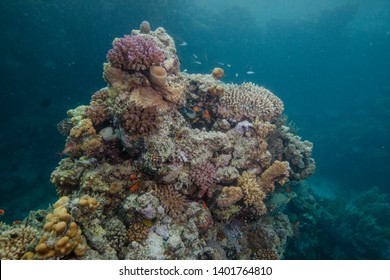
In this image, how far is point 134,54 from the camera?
4.95 meters

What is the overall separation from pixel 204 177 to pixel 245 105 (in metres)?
2.50

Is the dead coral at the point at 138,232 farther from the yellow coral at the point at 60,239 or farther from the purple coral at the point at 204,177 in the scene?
the purple coral at the point at 204,177

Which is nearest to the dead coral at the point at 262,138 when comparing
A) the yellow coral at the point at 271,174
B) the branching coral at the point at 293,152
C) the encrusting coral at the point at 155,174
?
the encrusting coral at the point at 155,174

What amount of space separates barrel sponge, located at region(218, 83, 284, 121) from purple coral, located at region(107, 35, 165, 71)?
2.24 m

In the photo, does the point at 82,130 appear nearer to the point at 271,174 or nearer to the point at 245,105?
the point at 245,105

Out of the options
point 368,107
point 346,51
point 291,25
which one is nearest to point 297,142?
point 368,107

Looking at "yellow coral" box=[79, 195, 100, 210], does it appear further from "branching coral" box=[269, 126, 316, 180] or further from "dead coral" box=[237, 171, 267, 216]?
"branching coral" box=[269, 126, 316, 180]

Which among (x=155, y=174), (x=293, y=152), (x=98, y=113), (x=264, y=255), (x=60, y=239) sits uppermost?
(x=293, y=152)

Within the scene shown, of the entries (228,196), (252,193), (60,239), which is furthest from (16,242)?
(252,193)

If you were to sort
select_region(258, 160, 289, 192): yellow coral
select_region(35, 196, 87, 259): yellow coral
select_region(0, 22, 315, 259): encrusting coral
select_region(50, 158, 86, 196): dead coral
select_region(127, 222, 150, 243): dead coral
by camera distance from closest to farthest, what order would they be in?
select_region(35, 196, 87, 259): yellow coral
select_region(0, 22, 315, 259): encrusting coral
select_region(127, 222, 150, 243): dead coral
select_region(50, 158, 86, 196): dead coral
select_region(258, 160, 289, 192): yellow coral

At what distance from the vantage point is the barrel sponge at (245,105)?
6.43m

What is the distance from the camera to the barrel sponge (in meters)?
6.43

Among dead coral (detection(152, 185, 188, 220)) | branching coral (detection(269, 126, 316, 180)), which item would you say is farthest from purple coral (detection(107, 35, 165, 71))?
branching coral (detection(269, 126, 316, 180))
